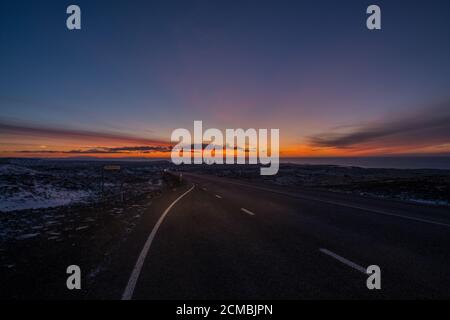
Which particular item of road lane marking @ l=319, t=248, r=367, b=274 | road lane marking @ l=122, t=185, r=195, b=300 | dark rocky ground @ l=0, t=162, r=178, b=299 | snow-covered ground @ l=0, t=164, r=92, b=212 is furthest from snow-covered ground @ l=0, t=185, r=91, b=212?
road lane marking @ l=319, t=248, r=367, b=274

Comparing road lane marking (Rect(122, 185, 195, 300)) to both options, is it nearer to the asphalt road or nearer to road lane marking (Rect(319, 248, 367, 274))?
the asphalt road

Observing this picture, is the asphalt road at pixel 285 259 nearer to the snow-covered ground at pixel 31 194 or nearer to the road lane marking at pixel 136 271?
the road lane marking at pixel 136 271

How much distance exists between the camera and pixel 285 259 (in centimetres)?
538

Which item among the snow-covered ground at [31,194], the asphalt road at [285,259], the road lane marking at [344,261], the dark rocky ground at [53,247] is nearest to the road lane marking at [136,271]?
the asphalt road at [285,259]

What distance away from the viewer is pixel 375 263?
5133 mm

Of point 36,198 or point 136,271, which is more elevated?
point 136,271

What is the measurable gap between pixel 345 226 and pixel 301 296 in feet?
18.0

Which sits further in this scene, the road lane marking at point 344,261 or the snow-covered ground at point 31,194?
the snow-covered ground at point 31,194

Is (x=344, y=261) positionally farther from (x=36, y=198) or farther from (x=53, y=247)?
(x=36, y=198)

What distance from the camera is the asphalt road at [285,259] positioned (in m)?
4.02

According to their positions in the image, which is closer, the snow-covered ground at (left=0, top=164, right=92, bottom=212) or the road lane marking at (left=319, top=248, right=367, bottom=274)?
the road lane marking at (left=319, top=248, right=367, bottom=274)

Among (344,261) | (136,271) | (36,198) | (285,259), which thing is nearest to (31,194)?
(36,198)

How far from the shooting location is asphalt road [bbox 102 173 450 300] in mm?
4023
